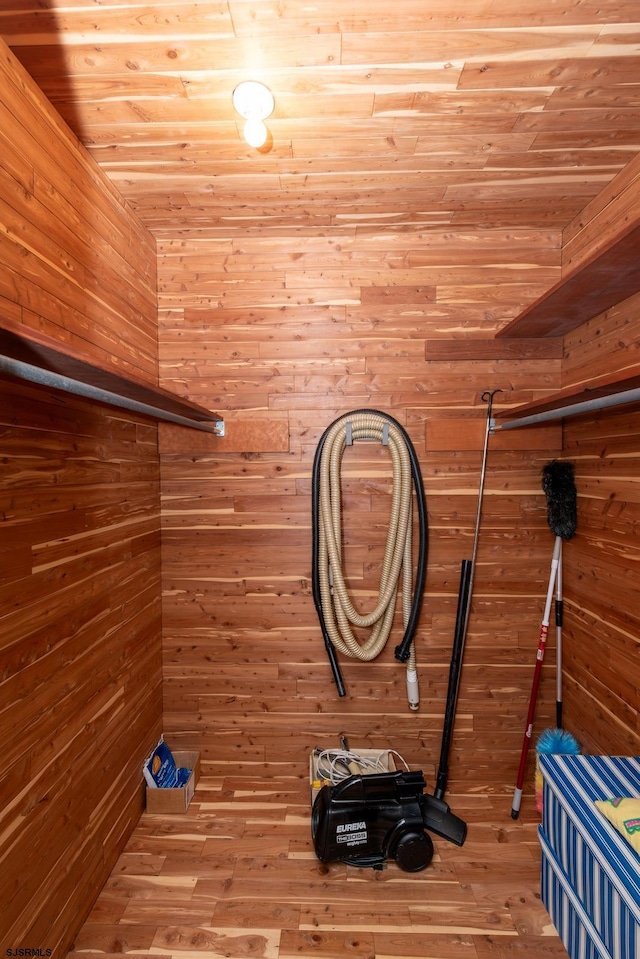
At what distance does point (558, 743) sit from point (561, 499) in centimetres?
109

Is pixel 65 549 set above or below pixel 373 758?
above

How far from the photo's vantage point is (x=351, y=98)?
155 cm

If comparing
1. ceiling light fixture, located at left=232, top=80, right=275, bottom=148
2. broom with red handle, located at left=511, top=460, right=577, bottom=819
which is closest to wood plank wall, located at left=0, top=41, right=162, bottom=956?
ceiling light fixture, located at left=232, top=80, right=275, bottom=148

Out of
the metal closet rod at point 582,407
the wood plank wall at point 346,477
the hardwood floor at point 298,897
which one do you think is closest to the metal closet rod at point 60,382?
the wood plank wall at point 346,477

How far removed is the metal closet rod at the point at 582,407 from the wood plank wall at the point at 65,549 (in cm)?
138

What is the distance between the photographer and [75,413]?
1688mm

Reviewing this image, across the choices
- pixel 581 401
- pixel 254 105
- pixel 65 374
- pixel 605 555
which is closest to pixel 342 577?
pixel 605 555

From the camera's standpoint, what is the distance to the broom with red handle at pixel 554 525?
220cm

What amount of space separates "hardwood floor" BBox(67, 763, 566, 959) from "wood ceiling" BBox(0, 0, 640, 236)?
2778 mm

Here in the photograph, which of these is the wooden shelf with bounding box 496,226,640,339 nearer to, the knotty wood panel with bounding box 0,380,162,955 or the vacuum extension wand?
the vacuum extension wand

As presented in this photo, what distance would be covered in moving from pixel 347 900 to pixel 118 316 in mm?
2467

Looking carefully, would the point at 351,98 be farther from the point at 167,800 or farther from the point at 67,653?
the point at 167,800

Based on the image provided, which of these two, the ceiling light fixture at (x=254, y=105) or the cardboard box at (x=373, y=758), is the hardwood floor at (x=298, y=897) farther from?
the ceiling light fixture at (x=254, y=105)

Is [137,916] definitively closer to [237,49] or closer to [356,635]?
[356,635]
